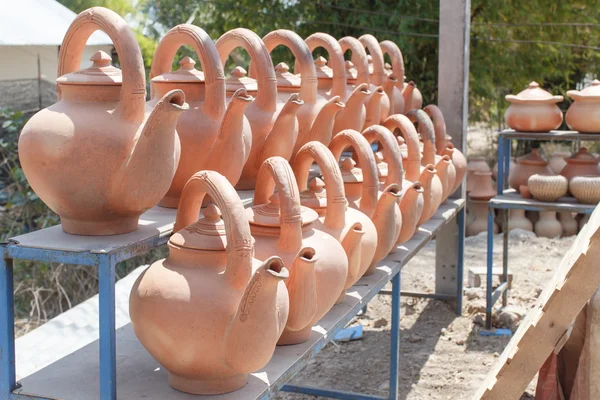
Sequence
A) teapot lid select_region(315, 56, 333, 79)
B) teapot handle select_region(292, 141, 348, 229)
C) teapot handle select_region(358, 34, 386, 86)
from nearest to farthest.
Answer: teapot handle select_region(292, 141, 348, 229)
teapot lid select_region(315, 56, 333, 79)
teapot handle select_region(358, 34, 386, 86)

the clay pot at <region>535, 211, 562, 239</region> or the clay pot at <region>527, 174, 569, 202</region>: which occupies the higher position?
the clay pot at <region>527, 174, 569, 202</region>

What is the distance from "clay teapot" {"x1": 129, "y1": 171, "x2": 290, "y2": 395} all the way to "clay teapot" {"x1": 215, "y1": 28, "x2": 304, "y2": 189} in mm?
776

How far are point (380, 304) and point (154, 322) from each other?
11.6 feet

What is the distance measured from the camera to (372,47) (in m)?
4.08

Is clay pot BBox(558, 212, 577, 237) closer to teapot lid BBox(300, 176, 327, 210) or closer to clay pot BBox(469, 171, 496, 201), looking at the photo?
clay pot BBox(469, 171, 496, 201)

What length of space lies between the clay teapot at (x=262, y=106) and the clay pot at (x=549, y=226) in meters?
4.60

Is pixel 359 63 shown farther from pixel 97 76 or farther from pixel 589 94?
pixel 97 76

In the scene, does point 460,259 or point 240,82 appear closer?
point 240,82

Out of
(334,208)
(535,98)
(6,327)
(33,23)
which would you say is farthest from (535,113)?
(33,23)

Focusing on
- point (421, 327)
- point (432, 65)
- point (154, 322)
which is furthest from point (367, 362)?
point (432, 65)

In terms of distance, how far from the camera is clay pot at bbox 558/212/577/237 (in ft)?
22.5

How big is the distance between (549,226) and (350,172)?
14.1 feet

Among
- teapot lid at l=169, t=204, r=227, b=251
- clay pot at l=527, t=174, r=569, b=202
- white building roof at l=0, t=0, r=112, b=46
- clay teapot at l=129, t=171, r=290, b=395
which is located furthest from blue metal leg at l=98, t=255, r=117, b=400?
white building roof at l=0, t=0, r=112, b=46

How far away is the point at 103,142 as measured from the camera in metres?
1.91
